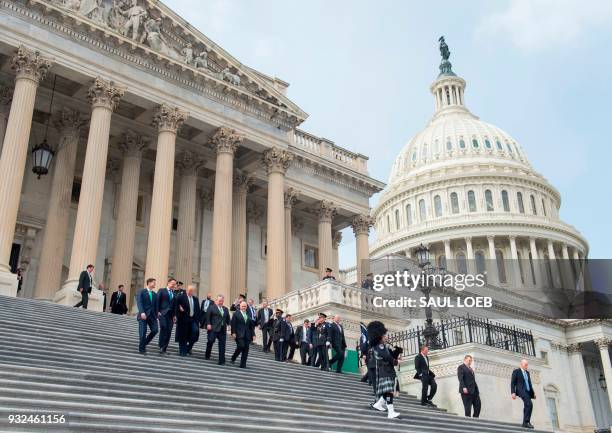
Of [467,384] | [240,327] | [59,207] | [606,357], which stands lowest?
[467,384]

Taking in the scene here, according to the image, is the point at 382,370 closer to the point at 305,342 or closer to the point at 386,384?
the point at 386,384

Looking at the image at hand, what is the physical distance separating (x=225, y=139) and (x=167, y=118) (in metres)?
3.06

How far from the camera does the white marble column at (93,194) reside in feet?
72.6

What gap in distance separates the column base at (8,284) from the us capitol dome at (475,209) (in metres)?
62.9

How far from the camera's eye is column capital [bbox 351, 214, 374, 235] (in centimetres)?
3822

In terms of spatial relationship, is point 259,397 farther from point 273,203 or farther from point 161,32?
point 161,32

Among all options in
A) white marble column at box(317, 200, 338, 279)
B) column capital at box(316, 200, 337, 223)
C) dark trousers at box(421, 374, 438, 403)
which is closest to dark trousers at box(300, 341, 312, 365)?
dark trousers at box(421, 374, 438, 403)

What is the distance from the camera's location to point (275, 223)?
29438mm

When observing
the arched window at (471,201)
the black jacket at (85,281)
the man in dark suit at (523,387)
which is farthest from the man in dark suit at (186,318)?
the arched window at (471,201)

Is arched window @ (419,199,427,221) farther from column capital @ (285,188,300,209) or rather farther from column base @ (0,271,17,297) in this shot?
column base @ (0,271,17,297)

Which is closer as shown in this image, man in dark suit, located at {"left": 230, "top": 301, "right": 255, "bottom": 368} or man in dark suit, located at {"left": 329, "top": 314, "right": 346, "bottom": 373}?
man in dark suit, located at {"left": 230, "top": 301, "right": 255, "bottom": 368}

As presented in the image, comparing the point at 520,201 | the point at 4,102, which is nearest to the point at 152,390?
the point at 4,102

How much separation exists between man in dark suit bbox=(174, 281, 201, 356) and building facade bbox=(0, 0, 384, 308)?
851 cm

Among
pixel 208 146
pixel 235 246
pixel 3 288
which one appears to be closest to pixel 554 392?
pixel 235 246
